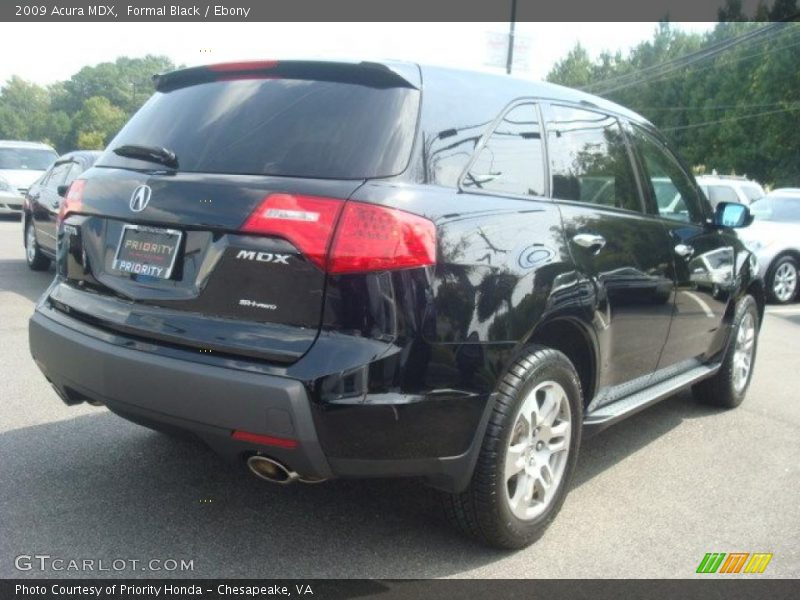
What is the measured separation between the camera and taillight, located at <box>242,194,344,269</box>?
281cm

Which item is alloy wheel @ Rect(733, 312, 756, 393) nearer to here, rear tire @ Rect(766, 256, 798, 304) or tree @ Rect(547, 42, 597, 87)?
rear tire @ Rect(766, 256, 798, 304)

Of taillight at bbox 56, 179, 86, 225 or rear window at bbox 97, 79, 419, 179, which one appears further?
taillight at bbox 56, 179, 86, 225

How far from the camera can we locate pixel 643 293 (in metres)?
4.12

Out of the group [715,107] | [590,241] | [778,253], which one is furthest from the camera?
[715,107]

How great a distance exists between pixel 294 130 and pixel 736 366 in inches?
146

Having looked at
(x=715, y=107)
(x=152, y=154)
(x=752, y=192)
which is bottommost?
(x=752, y=192)

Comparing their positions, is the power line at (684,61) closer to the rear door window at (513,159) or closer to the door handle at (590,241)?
the door handle at (590,241)

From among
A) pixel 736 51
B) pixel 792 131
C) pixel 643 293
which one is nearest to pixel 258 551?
pixel 643 293

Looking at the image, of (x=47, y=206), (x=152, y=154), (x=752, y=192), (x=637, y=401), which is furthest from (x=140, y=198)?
(x=752, y=192)

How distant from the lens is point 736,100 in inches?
1683

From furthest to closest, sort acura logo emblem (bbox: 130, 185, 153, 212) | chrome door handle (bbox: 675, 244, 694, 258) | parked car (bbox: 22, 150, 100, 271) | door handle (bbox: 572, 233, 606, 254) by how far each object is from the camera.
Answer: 1. parked car (bbox: 22, 150, 100, 271)
2. chrome door handle (bbox: 675, 244, 694, 258)
3. door handle (bbox: 572, 233, 606, 254)
4. acura logo emblem (bbox: 130, 185, 153, 212)

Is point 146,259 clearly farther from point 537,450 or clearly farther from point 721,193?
point 721,193

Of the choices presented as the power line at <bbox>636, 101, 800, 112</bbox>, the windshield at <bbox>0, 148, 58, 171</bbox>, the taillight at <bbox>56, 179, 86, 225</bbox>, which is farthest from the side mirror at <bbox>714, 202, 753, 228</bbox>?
the power line at <bbox>636, 101, 800, 112</bbox>

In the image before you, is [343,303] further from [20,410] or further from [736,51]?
[736,51]
